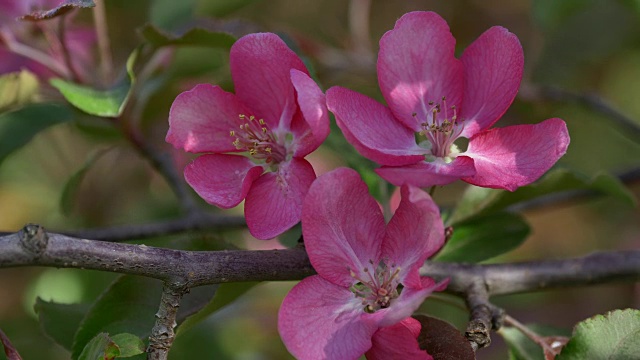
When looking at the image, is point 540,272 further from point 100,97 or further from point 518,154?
point 100,97

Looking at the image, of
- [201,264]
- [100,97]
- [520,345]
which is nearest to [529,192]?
[520,345]

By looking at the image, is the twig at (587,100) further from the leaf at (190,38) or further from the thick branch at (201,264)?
the leaf at (190,38)

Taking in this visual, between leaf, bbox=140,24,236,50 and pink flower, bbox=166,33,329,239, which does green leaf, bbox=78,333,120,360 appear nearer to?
pink flower, bbox=166,33,329,239

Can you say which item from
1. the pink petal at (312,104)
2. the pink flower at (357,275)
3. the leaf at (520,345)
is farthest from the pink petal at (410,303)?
the leaf at (520,345)

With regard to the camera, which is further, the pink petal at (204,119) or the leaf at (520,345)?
the leaf at (520,345)

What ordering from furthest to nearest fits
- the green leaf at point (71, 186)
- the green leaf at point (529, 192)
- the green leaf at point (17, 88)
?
the green leaf at point (71, 186)
the green leaf at point (17, 88)
the green leaf at point (529, 192)

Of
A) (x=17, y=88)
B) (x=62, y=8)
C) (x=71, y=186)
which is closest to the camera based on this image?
(x=62, y=8)
